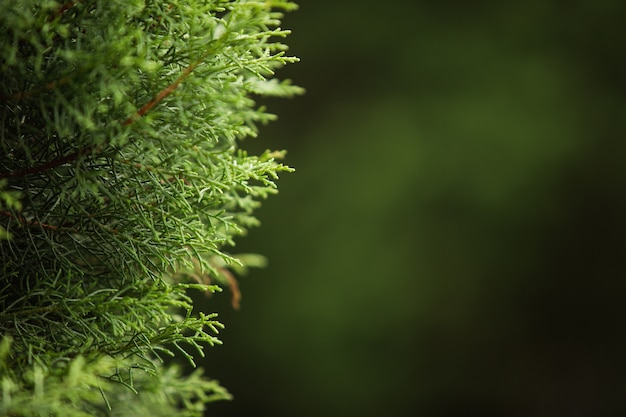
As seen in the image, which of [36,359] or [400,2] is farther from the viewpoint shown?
[400,2]

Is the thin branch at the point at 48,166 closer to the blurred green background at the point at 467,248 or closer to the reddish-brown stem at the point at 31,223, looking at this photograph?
the reddish-brown stem at the point at 31,223

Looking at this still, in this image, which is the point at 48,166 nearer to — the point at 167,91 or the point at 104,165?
the point at 104,165

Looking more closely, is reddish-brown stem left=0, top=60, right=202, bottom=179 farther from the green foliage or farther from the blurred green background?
the blurred green background

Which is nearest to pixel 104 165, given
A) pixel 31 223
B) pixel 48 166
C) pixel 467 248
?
pixel 48 166

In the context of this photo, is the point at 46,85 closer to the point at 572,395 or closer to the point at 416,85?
the point at 416,85

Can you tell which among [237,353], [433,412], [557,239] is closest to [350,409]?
[433,412]

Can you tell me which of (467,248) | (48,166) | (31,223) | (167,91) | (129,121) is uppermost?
(467,248)

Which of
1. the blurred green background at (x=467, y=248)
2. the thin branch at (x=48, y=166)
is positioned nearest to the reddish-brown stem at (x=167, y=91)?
the thin branch at (x=48, y=166)
